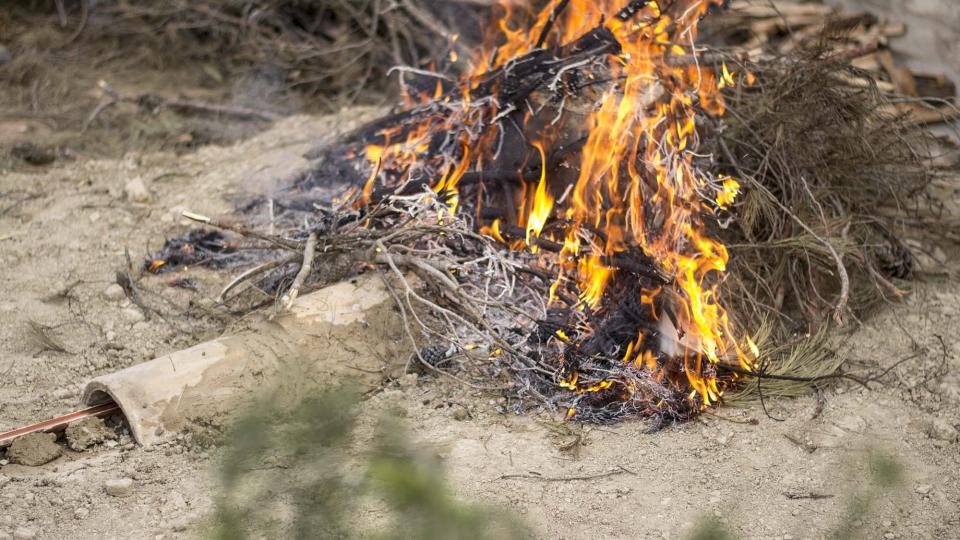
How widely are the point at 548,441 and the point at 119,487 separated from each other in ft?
4.77

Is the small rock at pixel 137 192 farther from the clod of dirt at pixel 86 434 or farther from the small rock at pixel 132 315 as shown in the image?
the clod of dirt at pixel 86 434

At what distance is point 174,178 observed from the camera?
580cm

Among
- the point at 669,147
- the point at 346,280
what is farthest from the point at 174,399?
the point at 669,147

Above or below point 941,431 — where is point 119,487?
above

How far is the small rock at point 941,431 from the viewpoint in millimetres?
3758

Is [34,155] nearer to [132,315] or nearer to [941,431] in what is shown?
[132,315]

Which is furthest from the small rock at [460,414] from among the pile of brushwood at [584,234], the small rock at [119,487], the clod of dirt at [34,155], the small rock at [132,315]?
the clod of dirt at [34,155]

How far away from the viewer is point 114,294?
4469 mm

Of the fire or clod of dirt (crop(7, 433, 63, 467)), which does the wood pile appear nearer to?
the fire

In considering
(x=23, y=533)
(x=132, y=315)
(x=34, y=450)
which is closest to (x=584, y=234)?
(x=132, y=315)

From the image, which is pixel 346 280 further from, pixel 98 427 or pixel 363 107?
pixel 363 107

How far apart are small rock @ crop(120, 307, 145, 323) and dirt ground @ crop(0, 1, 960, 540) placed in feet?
0.05

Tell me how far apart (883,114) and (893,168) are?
27 centimetres

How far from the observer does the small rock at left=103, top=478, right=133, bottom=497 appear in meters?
3.22
